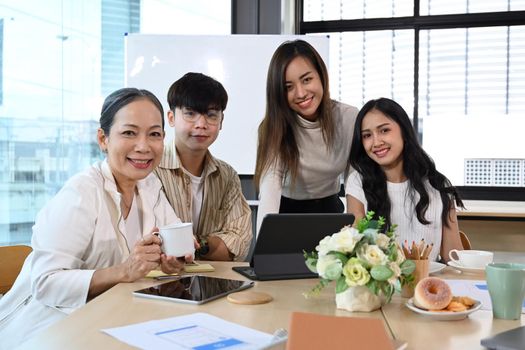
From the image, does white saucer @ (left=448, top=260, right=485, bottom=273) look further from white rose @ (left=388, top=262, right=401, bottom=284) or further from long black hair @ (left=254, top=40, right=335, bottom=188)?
long black hair @ (left=254, top=40, right=335, bottom=188)

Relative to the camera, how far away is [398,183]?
7.34 ft

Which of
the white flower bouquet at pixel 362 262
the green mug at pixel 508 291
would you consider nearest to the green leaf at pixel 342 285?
the white flower bouquet at pixel 362 262

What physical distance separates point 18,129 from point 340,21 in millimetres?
2619

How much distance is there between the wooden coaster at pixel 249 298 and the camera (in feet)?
3.98

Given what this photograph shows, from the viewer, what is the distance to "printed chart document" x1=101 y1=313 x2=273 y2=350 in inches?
36.5

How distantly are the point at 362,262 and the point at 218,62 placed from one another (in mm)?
2925

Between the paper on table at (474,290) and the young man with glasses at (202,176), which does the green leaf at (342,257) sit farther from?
the young man with glasses at (202,176)

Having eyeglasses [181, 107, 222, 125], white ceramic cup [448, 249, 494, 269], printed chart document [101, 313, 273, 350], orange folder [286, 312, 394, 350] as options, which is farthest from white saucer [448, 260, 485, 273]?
eyeglasses [181, 107, 222, 125]

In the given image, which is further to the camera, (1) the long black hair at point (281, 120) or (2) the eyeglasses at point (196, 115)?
(1) the long black hair at point (281, 120)

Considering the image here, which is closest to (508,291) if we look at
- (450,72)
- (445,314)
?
(445,314)

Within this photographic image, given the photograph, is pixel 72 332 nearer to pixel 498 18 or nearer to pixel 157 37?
pixel 157 37

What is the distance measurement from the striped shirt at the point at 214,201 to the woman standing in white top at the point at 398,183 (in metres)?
0.48

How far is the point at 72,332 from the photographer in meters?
0.99

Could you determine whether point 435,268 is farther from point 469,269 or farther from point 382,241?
point 382,241
